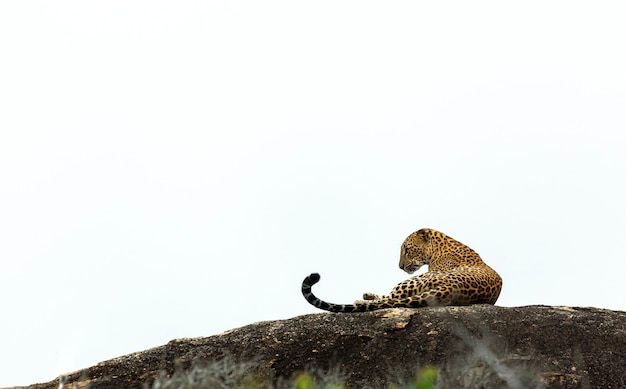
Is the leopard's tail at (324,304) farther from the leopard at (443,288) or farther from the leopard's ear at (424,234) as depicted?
the leopard's ear at (424,234)

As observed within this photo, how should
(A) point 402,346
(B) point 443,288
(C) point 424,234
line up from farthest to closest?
(C) point 424,234
(B) point 443,288
(A) point 402,346

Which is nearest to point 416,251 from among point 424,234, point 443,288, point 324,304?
point 424,234

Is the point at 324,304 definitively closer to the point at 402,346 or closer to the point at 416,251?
the point at 402,346

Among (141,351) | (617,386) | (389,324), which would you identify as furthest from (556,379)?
(141,351)

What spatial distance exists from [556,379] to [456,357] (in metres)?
1.14

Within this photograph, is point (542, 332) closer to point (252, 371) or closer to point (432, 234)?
point (252, 371)

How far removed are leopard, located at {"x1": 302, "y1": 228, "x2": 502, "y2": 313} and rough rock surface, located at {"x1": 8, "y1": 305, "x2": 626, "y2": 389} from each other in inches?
30.6

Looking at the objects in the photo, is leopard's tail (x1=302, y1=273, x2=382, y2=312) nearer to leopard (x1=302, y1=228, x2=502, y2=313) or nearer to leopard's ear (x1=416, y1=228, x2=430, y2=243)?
leopard (x1=302, y1=228, x2=502, y2=313)

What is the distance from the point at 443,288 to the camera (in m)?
13.0

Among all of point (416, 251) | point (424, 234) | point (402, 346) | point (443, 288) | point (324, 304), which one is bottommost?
point (402, 346)

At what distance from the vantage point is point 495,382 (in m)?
9.05

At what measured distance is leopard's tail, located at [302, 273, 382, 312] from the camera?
1249cm

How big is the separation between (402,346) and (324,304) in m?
1.85

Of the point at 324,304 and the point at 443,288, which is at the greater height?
the point at 324,304
